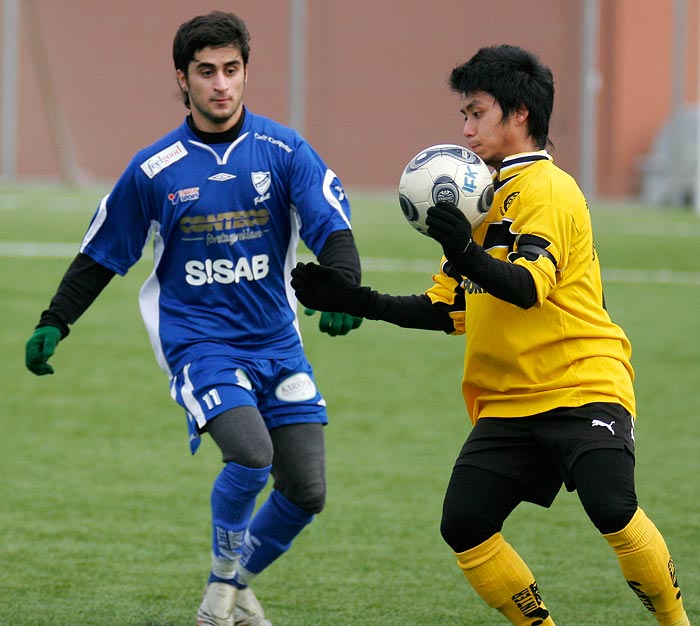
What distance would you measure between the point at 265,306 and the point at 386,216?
18649 millimetres

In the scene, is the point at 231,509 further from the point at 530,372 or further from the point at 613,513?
the point at 613,513

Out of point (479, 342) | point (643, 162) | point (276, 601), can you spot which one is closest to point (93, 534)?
point (276, 601)

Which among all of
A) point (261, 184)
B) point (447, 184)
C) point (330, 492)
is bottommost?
point (330, 492)

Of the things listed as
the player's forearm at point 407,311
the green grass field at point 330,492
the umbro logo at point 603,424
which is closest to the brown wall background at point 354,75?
the green grass field at point 330,492

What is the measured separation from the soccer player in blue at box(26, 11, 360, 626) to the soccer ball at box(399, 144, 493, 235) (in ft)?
2.14

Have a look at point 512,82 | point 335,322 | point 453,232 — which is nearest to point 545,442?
point 453,232

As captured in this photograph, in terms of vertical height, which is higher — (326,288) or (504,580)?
(326,288)

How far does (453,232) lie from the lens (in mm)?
3775

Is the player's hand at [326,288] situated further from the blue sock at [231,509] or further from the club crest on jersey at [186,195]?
the club crest on jersey at [186,195]

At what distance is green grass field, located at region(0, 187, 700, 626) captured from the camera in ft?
16.9

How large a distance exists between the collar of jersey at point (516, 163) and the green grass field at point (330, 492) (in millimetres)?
1736

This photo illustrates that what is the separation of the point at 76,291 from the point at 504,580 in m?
2.02

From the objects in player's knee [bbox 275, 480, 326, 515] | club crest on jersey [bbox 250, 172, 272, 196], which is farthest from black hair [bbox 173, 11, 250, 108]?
player's knee [bbox 275, 480, 326, 515]

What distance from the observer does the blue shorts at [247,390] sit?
15.7 feet
